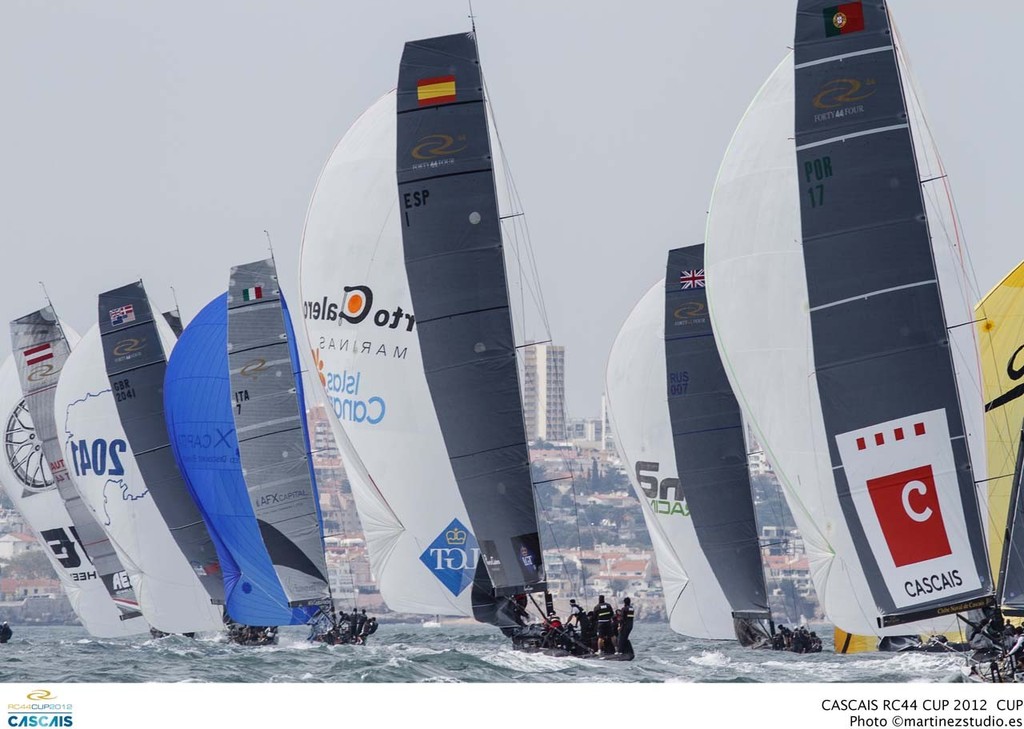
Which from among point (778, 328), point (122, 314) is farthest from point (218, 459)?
point (778, 328)

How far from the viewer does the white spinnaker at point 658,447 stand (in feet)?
73.9

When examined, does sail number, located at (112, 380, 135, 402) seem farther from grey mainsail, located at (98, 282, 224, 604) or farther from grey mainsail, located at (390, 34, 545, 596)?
grey mainsail, located at (390, 34, 545, 596)

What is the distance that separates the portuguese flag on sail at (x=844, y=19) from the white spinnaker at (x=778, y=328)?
979 millimetres

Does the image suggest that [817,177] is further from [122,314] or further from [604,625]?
[122,314]

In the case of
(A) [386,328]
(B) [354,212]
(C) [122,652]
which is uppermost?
(B) [354,212]

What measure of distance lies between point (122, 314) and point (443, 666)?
860 centimetres

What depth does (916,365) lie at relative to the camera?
14555 mm

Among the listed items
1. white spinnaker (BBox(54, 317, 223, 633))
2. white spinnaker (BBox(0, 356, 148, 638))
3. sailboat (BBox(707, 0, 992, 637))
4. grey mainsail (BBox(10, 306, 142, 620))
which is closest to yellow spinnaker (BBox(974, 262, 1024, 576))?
sailboat (BBox(707, 0, 992, 637))

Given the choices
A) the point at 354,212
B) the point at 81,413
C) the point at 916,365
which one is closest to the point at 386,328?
the point at 354,212

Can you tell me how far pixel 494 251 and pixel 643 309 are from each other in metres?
5.97

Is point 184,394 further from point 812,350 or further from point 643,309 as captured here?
point 812,350

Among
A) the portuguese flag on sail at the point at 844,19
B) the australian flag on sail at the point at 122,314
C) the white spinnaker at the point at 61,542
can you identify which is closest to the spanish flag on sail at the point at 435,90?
the portuguese flag on sail at the point at 844,19

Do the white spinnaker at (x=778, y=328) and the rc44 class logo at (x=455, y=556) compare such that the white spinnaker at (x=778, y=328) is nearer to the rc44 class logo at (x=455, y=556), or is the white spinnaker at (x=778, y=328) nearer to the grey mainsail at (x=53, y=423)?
the rc44 class logo at (x=455, y=556)
